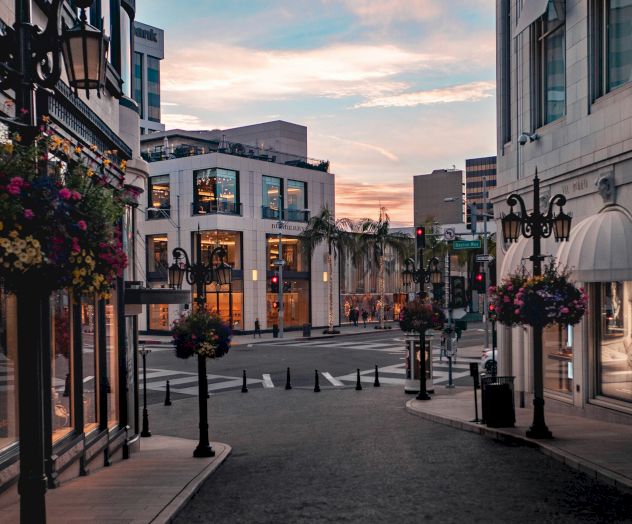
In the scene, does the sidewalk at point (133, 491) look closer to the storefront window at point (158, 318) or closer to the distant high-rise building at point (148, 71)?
the storefront window at point (158, 318)

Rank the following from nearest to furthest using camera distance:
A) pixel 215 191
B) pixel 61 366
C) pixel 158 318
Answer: pixel 61 366 → pixel 215 191 → pixel 158 318

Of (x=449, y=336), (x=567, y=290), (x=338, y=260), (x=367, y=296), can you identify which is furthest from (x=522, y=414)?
(x=367, y=296)

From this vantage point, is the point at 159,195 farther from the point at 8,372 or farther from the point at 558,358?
the point at 8,372

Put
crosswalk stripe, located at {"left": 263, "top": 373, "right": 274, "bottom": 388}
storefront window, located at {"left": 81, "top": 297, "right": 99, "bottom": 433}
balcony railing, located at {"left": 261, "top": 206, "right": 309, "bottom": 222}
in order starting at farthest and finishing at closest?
balcony railing, located at {"left": 261, "top": 206, "right": 309, "bottom": 222} → crosswalk stripe, located at {"left": 263, "top": 373, "right": 274, "bottom": 388} → storefront window, located at {"left": 81, "top": 297, "right": 99, "bottom": 433}

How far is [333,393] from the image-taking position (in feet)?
78.6

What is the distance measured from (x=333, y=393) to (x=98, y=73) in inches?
747

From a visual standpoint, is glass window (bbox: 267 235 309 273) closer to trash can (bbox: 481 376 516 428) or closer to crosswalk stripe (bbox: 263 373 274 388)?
crosswalk stripe (bbox: 263 373 274 388)

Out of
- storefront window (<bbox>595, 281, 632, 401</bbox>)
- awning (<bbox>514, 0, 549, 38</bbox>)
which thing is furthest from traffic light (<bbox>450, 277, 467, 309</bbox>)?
storefront window (<bbox>595, 281, 632, 401</bbox>)

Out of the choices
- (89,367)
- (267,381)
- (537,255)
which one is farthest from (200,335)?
(267,381)

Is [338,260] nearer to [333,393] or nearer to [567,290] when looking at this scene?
[333,393]

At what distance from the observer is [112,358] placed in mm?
14039

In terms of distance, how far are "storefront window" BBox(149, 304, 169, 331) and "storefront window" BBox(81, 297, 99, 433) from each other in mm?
41790

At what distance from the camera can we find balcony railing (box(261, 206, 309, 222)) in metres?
55.7

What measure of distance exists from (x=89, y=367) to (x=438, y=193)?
577 feet
